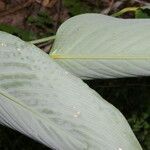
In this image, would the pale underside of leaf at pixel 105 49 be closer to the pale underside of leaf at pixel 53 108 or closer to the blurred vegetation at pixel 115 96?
the pale underside of leaf at pixel 53 108

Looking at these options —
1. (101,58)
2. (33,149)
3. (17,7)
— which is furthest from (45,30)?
(101,58)

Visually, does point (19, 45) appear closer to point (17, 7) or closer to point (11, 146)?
point (11, 146)

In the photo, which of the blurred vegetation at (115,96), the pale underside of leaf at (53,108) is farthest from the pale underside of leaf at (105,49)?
the blurred vegetation at (115,96)

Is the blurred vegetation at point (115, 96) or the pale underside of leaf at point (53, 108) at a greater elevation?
the pale underside of leaf at point (53, 108)

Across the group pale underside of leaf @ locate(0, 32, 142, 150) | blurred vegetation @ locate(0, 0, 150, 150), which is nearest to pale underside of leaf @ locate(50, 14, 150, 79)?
pale underside of leaf @ locate(0, 32, 142, 150)

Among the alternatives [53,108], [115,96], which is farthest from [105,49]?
[115,96]

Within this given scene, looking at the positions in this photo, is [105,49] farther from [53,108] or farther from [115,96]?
[115,96]
